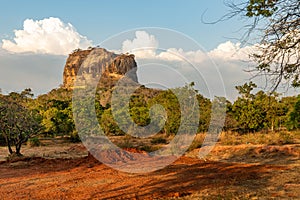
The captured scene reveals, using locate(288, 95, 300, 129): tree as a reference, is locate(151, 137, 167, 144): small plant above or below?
below

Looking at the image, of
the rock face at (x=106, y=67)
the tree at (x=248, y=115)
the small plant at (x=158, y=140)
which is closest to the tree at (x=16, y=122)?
the rock face at (x=106, y=67)

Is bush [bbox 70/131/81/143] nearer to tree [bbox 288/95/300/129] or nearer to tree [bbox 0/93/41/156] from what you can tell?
tree [bbox 0/93/41/156]

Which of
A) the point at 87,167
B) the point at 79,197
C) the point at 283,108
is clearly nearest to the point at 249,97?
the point at 283,108

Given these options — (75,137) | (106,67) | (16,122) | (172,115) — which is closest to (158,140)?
(172,115)

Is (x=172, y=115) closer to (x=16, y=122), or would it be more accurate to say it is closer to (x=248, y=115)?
(x=248, y=115)

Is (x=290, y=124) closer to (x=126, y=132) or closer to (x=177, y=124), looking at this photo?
(x=177, y=124)

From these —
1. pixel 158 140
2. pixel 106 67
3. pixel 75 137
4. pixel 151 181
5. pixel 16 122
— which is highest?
pixel 106 67

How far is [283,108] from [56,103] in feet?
55.6

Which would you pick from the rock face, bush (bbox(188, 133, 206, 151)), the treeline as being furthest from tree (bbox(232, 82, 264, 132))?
the rock face

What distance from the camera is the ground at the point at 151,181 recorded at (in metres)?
6.56

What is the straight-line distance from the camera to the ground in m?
6.56

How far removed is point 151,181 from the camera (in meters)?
7.88

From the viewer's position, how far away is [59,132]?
22.1 meters

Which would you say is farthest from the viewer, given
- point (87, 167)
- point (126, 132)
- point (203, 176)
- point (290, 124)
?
point (290, 124)
